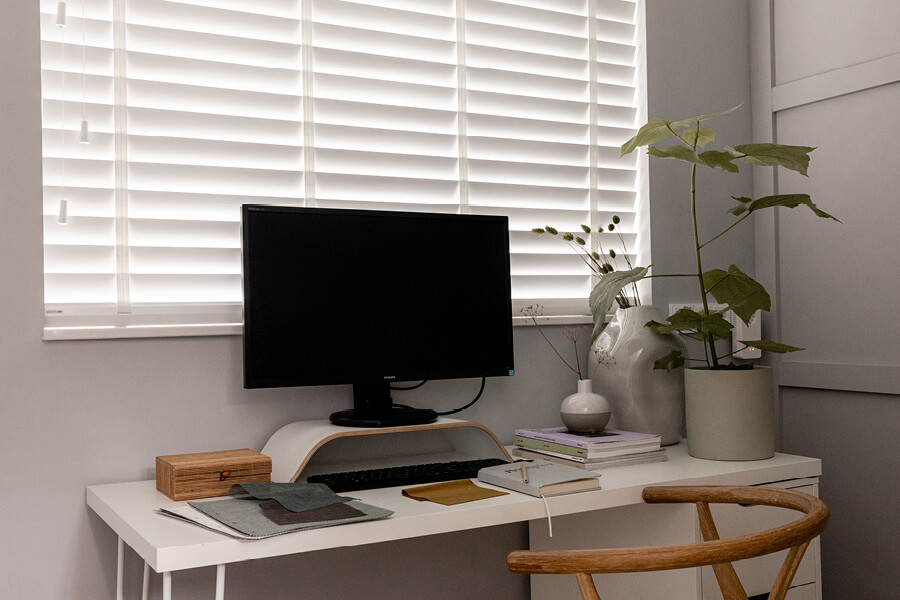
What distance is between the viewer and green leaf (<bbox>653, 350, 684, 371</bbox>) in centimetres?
220

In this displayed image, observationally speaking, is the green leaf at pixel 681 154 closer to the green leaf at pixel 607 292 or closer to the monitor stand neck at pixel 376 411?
the green leaf at pixel 607 292

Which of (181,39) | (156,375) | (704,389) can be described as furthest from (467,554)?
(181,39)

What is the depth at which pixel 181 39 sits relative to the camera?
195 cm

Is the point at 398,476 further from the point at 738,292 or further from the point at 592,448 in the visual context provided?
the point at 738,292

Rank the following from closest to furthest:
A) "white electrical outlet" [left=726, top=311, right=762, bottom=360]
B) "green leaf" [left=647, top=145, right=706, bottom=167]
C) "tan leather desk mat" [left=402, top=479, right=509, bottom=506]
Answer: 1. "tan leather desk mat" [left=402, top=479, right=509, bottom=506]
2. "green leaf" [left=647, top=145, right=706, bottom=167]
3. "white electrical outlet" [left=726, top=311, right=762, bottom=360]

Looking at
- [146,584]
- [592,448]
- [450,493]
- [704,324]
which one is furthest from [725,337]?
[146,584]

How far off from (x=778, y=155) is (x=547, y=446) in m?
0.86

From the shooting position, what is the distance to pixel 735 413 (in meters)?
2.00

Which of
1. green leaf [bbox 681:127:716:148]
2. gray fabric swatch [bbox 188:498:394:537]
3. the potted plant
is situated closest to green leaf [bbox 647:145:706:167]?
the potted plant

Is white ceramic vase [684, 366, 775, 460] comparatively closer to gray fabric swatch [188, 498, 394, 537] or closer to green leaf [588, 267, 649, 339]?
green leaf [588, 267, 649, 339]

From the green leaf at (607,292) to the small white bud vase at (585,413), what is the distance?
0.16 meters

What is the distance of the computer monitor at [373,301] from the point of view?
6.02 feet

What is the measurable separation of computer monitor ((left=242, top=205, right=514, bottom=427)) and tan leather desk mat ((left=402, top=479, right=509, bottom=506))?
8.9 inches

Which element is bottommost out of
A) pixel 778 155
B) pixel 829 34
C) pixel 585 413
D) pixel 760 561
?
pixel 760 561
